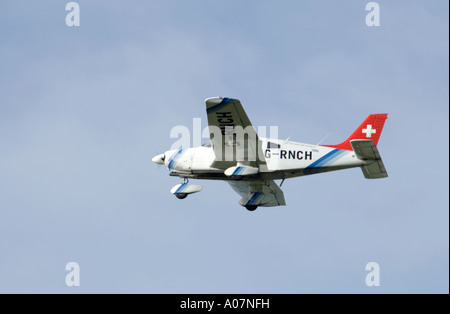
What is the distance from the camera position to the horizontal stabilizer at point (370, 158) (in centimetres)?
3180

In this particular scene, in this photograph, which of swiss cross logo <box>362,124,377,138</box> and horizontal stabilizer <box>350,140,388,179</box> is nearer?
horizontal stabilizer <box>350,140,388,179</box>

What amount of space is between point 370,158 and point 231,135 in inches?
194

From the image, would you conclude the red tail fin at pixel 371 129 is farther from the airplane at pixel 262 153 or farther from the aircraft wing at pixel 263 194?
the aircraft wing at pixel 263 194

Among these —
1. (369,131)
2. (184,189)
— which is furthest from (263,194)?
(369,131)

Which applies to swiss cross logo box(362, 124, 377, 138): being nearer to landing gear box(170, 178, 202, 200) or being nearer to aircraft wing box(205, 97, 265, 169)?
aircraft wing box(205, 97, 265, 169)

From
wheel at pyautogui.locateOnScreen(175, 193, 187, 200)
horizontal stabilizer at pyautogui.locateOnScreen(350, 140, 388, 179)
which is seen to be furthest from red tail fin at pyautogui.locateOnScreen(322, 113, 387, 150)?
wheel at pyautogui.locateOnScreen(175, 193, 187, 200)

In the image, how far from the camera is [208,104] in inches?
1224

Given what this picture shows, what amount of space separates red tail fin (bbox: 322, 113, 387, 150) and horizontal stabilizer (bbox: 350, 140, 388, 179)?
875 millimetres

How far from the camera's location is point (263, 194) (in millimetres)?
35938

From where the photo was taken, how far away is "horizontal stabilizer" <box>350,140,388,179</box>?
31.8 m

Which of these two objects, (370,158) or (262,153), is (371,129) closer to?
(370,158)
